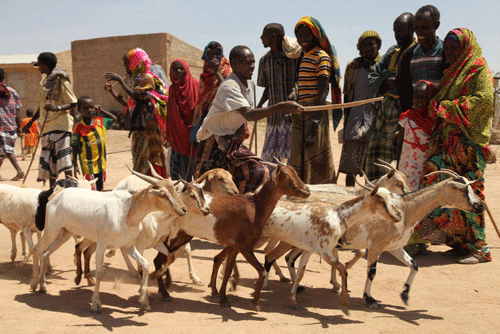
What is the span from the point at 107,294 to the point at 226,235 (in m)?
1.42

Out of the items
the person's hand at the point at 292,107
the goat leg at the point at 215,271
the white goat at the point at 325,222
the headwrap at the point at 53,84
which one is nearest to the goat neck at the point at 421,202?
the white goat at the point at 325,222

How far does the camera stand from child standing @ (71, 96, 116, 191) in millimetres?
9484

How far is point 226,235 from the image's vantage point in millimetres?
5570

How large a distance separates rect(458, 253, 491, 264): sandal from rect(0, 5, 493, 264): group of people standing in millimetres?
13

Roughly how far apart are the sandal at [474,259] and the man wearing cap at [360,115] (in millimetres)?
2548

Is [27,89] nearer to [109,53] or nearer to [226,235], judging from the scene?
[109,53]

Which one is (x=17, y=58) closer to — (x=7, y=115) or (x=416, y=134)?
(x=7, y=115)

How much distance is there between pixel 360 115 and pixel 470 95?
2533 mm

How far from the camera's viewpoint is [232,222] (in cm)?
558

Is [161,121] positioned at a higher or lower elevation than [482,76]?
lower

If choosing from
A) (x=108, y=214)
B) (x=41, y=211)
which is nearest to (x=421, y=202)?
(x=108, y=214)

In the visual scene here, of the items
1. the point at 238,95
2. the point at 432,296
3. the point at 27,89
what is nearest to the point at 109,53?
the point at 27,89

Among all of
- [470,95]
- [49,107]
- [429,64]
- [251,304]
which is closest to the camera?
[251,304]

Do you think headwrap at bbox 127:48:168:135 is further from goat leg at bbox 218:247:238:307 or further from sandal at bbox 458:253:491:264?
sandal at bbox 458:253:491:264
